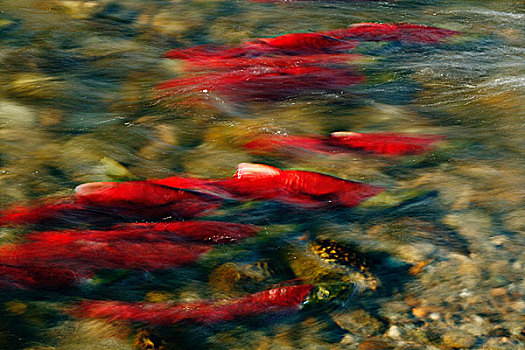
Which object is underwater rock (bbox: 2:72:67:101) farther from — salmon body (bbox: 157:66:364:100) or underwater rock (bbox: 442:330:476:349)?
underwater rock (bbox: 442:330:476:349)

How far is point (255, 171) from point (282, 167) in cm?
21

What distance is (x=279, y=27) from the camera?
8.02 meters

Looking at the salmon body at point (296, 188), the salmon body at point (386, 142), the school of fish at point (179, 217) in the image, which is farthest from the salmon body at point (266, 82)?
the salmon body at point (296, 188)

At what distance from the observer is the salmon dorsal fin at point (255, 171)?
153 inches

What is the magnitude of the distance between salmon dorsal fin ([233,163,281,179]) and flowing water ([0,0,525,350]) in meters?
0.11

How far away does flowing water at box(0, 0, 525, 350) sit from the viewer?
2.53 metres

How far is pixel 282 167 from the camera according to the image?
13.4ft

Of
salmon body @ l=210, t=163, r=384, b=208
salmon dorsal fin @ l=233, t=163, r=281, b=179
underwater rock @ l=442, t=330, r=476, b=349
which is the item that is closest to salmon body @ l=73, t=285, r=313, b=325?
underwater rock @ l=442, t=330, r=476, b=349

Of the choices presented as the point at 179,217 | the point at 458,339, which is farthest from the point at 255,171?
the point at 458,339

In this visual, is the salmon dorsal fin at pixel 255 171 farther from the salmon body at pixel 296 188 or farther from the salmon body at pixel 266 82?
the salmon body at pixel 266 82

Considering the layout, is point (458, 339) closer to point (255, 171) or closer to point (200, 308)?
point (200, 308)

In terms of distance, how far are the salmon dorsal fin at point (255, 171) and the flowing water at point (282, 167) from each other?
11 centimetres

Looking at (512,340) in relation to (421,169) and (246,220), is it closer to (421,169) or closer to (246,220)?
(246,220)

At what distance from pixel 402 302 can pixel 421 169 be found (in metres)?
1.45
